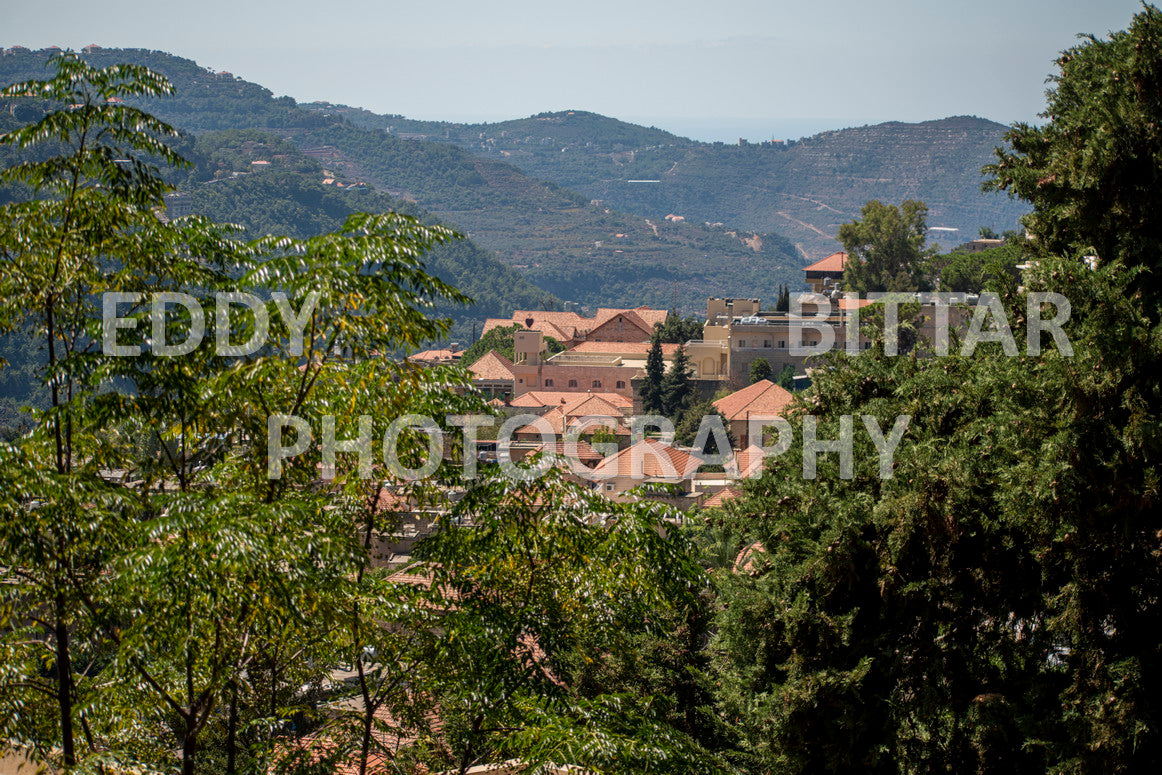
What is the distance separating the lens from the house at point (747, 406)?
42.8 metres

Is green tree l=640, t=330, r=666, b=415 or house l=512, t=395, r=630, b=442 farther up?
green tree l=640, t=330, r=666, b=415

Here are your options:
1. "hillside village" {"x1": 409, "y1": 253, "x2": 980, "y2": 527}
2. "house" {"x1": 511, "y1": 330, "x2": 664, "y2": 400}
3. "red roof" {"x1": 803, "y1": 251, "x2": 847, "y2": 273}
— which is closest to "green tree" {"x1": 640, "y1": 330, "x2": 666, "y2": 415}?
"hillside village" {"x1": 409, "y1": 253, "x2": 980, "y2": 527}

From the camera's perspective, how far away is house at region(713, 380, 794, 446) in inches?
1683

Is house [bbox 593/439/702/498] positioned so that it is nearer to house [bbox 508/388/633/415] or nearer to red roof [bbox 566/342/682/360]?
house [bbox 508/388/633/415]

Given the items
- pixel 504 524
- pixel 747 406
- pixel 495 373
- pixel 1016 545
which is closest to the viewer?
pixel 504 524

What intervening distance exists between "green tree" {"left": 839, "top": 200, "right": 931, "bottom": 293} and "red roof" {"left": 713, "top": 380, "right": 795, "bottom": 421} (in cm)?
1091

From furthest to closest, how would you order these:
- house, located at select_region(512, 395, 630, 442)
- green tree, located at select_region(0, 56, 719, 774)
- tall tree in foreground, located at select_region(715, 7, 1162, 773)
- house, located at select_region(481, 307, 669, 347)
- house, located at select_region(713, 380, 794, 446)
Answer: house, located at select_region(481, 307, 669, 347) → house, located at select_region(512, 395, 630, 442) → house, located at select_region(713, 380, 794, 446) → tall tree in foreground, located at select_region(715, 7, 1162, 773) → green tree, located at select_region(0, 56, 719, 774)

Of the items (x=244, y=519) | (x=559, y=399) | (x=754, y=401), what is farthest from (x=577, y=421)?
(x=244, y=519)

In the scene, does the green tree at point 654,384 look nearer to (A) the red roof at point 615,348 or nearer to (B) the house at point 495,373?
(B) the house at point 495,373

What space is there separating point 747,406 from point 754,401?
450 millimetres

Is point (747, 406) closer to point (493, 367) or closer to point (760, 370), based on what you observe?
point (760, 370)

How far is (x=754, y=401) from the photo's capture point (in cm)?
4450

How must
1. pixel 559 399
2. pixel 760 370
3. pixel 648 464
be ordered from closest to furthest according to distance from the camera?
pixel 648 464
pixel 760 370
pixel 559 399

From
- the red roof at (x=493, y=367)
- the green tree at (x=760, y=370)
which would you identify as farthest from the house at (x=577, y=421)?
the red roof at (x=493, y=367)
